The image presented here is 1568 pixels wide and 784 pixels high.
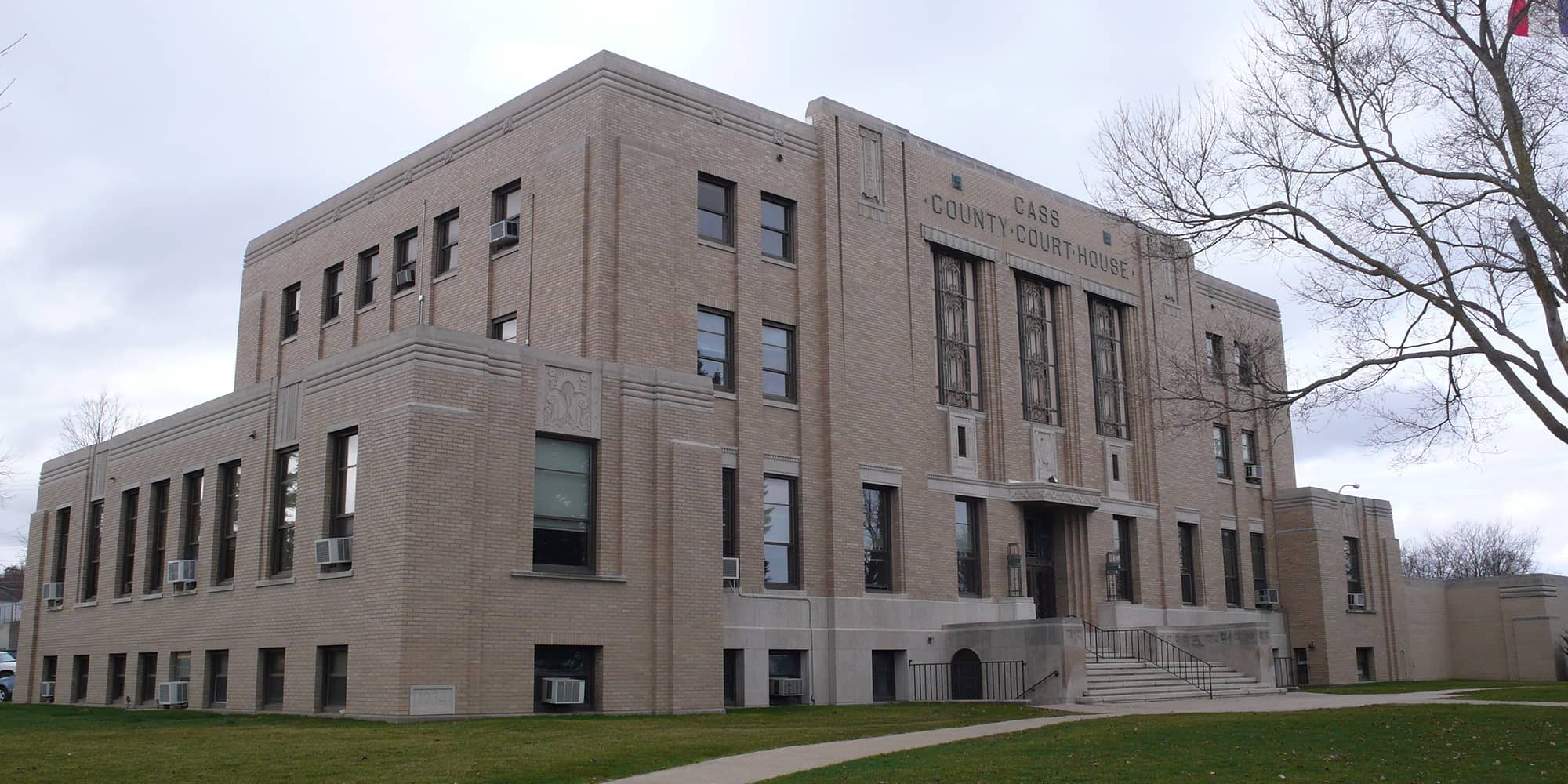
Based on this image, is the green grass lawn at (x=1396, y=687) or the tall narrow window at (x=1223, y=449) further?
the tall narrow window at (x=1223, y=449)

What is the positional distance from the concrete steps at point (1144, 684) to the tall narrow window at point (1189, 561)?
7.11 m

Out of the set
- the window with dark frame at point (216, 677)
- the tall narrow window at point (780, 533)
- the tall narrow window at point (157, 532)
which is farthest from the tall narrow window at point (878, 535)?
the tall narrow window at point (157, 532)

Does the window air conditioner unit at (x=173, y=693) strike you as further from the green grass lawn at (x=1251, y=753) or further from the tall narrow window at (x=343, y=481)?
the green grass lawn at (x=1251, y=753)

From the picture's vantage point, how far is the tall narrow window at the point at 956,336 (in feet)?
105

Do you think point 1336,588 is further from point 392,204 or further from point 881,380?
point 392,204

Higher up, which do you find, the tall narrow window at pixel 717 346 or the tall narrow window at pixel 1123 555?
the tall narrow window at pixel 717 346

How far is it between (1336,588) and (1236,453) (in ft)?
17.3

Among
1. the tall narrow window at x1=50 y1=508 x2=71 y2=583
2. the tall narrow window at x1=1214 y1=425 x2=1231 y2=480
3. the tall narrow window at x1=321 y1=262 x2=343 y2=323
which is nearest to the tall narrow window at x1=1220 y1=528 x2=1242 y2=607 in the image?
the tall narrow window at x1=1214 y1=425 x2=1231 y2=480

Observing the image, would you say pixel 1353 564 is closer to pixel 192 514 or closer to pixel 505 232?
pixel 505 232

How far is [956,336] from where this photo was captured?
32531mm

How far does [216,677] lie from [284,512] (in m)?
3.71

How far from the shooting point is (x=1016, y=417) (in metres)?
33.2

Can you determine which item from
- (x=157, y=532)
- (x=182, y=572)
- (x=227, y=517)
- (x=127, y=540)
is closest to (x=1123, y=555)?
(x=227, y=517)

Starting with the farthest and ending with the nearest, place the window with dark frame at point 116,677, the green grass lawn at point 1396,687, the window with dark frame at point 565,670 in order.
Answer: the green grass lawn at point 1396,687 → the window with dark frame at point 116,677 → the window with dark frame at point 565,670
